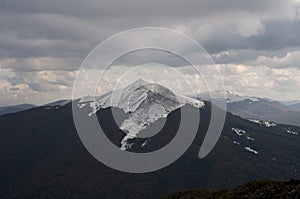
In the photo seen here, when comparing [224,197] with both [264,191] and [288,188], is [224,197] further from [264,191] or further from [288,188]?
[288,188]

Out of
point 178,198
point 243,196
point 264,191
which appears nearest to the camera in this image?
point 264,191

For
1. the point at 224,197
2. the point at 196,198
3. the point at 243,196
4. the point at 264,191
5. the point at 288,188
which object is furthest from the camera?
the point at 196,198

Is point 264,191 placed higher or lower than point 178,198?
higher

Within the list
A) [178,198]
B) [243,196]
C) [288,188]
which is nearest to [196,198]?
[178,198]

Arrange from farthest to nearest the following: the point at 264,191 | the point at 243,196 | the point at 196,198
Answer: the point at 196,198 → the point at 243,196 → the point at 264,191

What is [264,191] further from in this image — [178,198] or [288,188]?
[178,198]

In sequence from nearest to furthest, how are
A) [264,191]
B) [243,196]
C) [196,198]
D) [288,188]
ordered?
[288,188] < [264,191] < [243,196] < [196,198]

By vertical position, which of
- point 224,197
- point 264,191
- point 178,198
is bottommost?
point 178,198

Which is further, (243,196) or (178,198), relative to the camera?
(178,198)

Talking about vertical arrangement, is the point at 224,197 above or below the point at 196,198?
above
